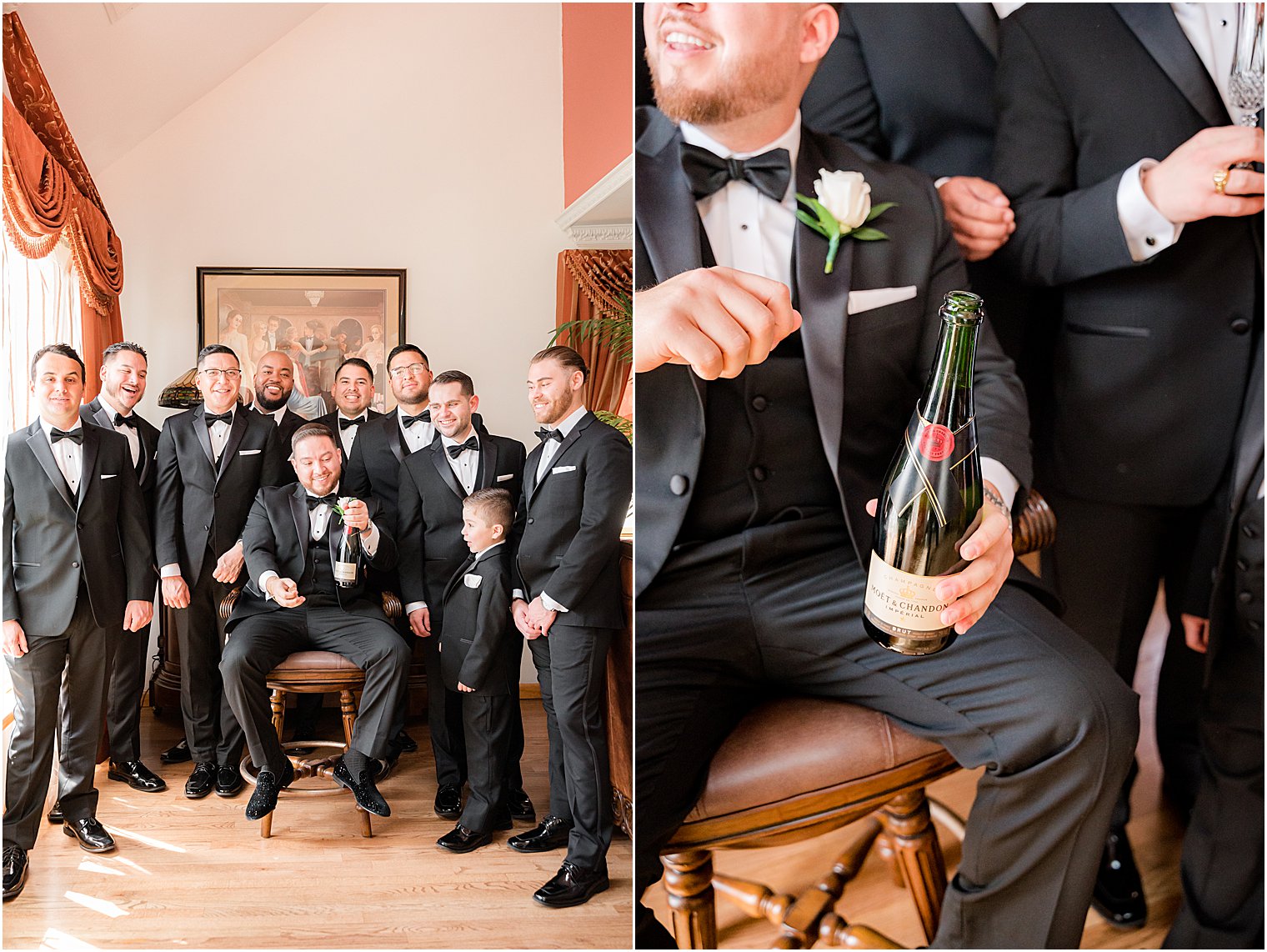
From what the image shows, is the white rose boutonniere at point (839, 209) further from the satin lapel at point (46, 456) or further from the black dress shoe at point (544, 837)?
the satin lapel at point (46, 456)

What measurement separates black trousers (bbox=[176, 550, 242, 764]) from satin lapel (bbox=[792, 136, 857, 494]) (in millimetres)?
1164

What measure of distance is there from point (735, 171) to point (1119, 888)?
146cm

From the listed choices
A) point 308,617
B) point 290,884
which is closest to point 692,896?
point 290,884

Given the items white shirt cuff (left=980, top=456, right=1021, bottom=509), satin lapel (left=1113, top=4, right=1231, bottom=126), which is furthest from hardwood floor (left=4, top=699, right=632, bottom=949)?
satin lapel (left=1113, top=4, right=1231, bottom=126)

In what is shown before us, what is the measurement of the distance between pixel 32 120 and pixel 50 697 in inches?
43.9

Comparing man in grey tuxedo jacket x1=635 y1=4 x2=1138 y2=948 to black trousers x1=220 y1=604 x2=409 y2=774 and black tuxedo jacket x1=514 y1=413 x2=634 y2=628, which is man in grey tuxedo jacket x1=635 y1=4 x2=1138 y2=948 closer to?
black tuxedo jacket x1=514 y1=413 x2=634 y2=628

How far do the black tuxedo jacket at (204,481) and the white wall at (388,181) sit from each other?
8 cm

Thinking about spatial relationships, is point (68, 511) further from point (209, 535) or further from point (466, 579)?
point (466, 579)

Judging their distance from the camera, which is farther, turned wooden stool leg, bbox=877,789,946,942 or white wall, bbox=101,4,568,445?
white wall, bbox=101,4,568,445

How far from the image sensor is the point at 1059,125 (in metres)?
1.45

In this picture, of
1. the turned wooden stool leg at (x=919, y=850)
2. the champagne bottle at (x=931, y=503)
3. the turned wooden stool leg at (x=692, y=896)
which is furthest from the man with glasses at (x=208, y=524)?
the turned wooden stool leg at (x=919, y=850)

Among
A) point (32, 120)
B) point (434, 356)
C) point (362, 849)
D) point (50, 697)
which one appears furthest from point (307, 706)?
point (32, 120)

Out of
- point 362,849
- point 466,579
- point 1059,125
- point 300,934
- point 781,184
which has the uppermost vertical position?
point 1059,125

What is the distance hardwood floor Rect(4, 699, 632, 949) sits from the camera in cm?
160
